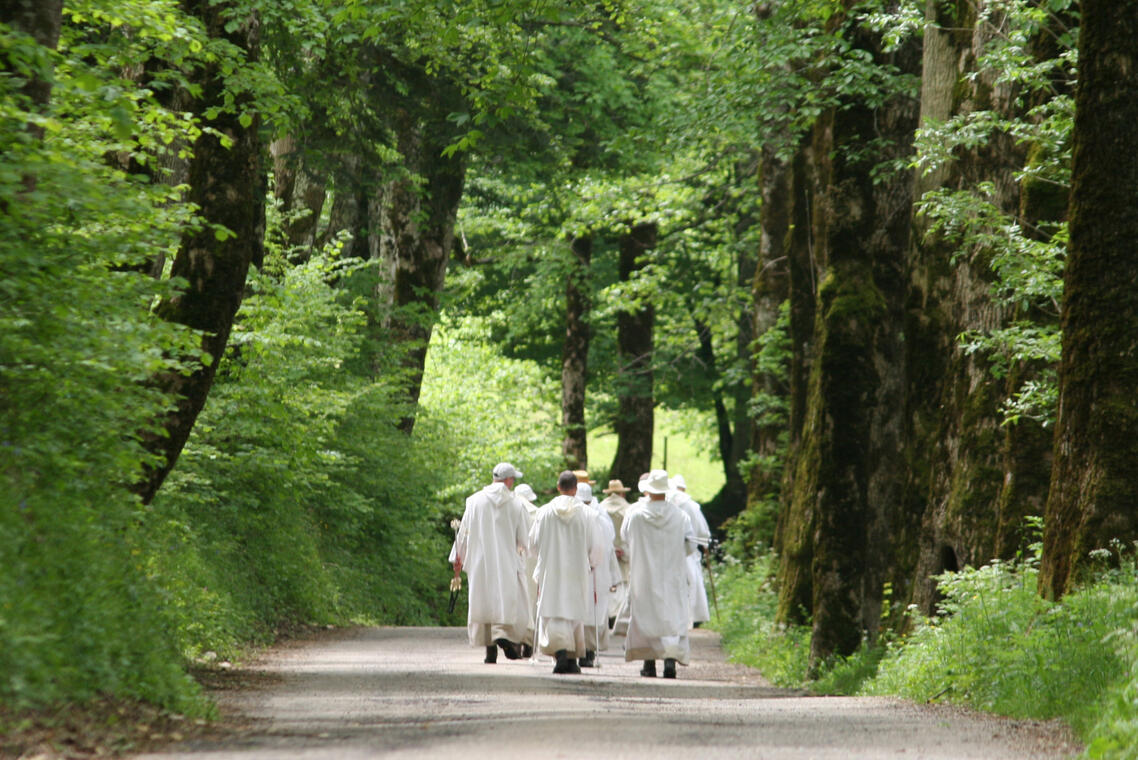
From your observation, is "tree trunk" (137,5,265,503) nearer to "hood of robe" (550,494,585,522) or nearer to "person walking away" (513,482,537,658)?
"hood of robe" (550,494,585,522)

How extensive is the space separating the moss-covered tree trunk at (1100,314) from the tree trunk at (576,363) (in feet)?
80.8

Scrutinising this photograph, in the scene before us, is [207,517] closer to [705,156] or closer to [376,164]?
[376,164]

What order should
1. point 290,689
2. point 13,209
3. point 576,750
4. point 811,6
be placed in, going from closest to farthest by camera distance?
point 576,750, point 13,209, point 290,689, point 811,6

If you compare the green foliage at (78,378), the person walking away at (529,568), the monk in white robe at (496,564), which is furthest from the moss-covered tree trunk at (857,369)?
the green foliage at (78,378)

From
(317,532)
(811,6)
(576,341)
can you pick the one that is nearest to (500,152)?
(317,532)

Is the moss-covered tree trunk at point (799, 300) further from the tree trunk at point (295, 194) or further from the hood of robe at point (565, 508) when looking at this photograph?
the tree trunk at point (295, 194)

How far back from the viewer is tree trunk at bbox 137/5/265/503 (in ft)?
40.9

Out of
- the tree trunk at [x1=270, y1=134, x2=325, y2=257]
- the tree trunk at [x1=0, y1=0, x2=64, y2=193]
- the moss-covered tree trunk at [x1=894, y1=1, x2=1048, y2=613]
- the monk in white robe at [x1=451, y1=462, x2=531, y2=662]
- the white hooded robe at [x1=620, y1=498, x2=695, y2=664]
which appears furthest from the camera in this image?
the tree trunk at [x1=270, y1=134, x2=325, y2=257]

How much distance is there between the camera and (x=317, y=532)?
24.6 m

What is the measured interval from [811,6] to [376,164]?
7.63 m

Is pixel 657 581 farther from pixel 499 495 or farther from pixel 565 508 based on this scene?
pixel 499 495

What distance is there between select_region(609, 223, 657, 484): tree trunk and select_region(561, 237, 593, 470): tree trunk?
975mm

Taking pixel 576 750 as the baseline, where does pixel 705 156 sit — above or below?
above

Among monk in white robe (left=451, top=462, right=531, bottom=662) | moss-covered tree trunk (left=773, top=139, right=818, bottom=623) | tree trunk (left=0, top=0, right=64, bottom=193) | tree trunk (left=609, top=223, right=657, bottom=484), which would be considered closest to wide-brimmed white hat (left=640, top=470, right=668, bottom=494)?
monk in white robe (left=451, top=462, right=531, bottom=662)
